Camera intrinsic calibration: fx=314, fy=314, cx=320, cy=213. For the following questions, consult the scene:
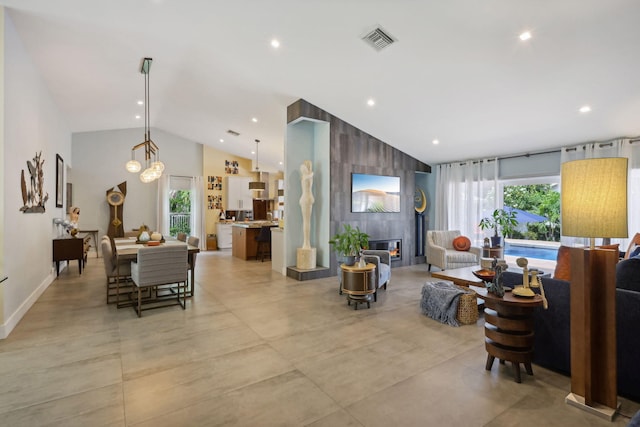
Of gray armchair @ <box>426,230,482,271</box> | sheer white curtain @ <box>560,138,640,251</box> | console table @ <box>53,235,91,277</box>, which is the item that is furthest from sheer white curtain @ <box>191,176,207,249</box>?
sheer white curtain @ <box>560,138,640,251</box>

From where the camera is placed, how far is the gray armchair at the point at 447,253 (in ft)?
19.1

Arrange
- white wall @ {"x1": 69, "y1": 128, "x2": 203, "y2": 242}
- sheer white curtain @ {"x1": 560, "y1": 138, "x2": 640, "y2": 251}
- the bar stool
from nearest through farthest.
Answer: sheer white curtain @ {"x1": 560, "y1": 138, "x2": 640, "y2": 251}
the bar stool
white wall @ {"x1": 69, "y1": 128, "x2": 203, "y2": 242}

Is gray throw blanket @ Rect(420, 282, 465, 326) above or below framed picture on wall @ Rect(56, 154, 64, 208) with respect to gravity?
below

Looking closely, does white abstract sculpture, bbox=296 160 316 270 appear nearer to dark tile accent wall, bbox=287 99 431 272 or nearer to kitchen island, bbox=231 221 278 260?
dark tile accent wall, bbox=287 99 431 272

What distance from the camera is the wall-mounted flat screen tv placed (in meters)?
6.15

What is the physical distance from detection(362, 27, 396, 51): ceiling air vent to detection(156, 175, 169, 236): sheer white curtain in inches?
294

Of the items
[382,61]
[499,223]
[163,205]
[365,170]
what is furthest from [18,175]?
[499,223]

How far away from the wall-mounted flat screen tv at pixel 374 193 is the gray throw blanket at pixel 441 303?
106 inches

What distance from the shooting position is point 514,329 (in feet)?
7.38

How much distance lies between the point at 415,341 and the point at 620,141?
470cm

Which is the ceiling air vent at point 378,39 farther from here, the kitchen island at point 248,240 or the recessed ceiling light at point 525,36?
the kitchen island at point 248,240

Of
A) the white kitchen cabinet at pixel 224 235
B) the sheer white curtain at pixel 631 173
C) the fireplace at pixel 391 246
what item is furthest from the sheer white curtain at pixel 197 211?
the sheer white curtain at pixel 631 173

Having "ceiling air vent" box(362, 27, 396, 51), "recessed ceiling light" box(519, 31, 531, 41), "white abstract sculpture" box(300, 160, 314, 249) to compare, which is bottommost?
"white abstract sculpture" box(300, 160, 314, 249)

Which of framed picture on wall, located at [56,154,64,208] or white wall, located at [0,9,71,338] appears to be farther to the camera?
framed picture on wall, located at [56,154,64,208]
